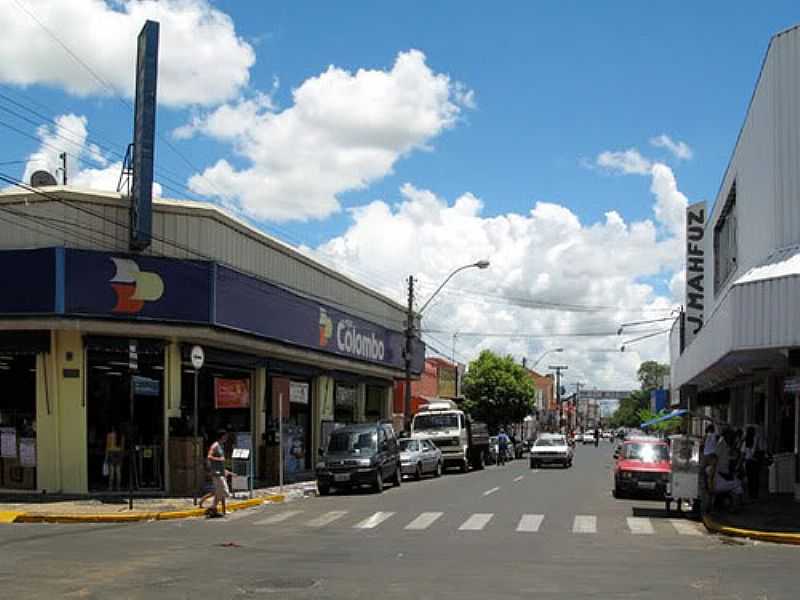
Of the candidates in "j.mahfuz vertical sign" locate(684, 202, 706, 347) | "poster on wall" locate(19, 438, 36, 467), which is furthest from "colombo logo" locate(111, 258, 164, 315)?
"j.mahfuz vertical sign" locate(684, 202, 706, 347)

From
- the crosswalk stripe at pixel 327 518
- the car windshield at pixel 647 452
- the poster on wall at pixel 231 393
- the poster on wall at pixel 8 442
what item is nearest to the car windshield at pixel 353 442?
the poster on wall at pixel 231 393

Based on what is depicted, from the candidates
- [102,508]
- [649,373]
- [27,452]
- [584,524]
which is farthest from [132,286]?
[649,373]

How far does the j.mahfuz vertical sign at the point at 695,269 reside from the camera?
143ft

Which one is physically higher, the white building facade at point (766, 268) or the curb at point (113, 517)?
the white building facade at point (766, 268)

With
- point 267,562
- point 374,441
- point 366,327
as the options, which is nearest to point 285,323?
point 374,441

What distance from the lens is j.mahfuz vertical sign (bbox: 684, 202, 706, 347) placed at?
43.6 meters

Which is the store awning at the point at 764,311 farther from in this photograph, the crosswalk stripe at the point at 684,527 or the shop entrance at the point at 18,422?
the shop entrance at the point at 18,422

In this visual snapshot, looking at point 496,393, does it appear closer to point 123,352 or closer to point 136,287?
point 123,352

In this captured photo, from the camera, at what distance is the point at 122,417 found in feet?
84.8

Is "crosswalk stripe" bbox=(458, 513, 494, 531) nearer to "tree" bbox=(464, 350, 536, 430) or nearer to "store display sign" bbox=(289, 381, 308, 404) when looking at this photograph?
"store display sign" bbox=(289, 381, 308, 404)

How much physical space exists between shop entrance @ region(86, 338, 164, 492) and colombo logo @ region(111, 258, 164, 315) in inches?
54.7

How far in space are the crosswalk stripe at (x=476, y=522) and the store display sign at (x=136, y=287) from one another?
8.83 metres

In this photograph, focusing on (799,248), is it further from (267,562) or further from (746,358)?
(267,562)

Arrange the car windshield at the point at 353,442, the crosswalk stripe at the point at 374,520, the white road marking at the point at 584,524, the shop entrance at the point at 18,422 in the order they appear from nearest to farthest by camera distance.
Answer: the white road marking at the point at 584,524
the crosswalk stripe at the point at 374,520
the shop entrance at the point at 18,422
the car windshield at the point at 353,442
